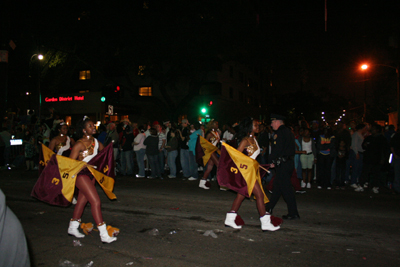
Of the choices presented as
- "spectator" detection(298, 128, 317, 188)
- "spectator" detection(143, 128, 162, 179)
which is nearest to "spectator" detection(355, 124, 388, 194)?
"spectator" detection(298, 128, 317, 188)

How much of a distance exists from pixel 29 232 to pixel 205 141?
552 cm

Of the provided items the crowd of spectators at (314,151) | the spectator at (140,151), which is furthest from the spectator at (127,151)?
the spectator at (140,151)

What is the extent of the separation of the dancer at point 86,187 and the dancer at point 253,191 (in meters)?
1.93

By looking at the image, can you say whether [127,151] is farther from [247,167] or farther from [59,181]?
[247,167]

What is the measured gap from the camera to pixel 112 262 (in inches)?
159

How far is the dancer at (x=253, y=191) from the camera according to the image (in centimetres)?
523

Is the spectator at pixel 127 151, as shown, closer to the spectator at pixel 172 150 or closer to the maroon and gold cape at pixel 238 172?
the spectator at pixel 172 150

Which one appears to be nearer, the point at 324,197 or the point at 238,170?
the point at 238,170

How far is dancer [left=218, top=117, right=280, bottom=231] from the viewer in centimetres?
523

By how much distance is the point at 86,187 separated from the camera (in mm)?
4734

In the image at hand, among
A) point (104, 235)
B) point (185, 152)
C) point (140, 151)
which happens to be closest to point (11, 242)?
point (104, 235)

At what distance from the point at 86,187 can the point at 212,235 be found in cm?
203

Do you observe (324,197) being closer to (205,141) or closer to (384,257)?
(205,141)

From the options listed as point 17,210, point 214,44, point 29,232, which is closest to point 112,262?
point 29,232
